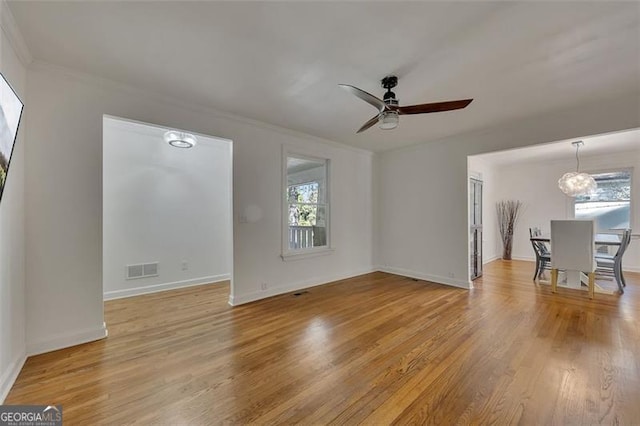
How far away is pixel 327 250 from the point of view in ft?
15.8

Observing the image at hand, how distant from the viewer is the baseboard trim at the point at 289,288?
3623 millimetres

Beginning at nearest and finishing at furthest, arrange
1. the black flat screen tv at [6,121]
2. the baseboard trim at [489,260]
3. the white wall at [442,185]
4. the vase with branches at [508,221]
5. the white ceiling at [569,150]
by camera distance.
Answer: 1. the black flat screen tv at [6,121]
2. the white wall at [442,185]
3. the white ceiling at [569,150]
4. the baseboard trim at [489,260]
5. the vase with branches at [508,221]

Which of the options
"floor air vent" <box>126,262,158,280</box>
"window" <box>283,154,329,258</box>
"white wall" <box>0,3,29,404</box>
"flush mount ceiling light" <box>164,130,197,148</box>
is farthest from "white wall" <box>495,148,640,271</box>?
"white wall" <box>0,3,29,404</box>

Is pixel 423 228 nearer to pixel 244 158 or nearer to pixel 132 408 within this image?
pixel 244 158

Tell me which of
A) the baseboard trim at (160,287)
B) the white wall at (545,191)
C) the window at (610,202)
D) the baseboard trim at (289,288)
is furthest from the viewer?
the window at (610,202)

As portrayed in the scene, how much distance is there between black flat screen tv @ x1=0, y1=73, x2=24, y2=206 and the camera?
1.55 metres

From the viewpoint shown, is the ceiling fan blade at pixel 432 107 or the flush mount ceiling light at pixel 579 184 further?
the flush mount ceiling light at pixel 579 184

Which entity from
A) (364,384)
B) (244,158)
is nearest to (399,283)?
(364,384)

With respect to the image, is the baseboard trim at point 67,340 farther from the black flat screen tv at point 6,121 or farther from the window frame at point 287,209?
the window frame at point 287,209

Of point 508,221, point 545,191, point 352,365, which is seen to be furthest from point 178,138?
point 545,191

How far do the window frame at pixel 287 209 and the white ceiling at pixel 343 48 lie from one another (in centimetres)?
122

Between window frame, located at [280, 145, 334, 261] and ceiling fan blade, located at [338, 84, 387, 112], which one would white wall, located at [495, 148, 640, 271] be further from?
ceiling fan blade, located at [338, 84, 387, 112]

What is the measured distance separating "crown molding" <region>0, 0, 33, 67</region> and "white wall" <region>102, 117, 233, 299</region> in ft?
4.41

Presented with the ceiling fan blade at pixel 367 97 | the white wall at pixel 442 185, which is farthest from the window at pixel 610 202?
the ceiling fan blade at pixel 367 97
